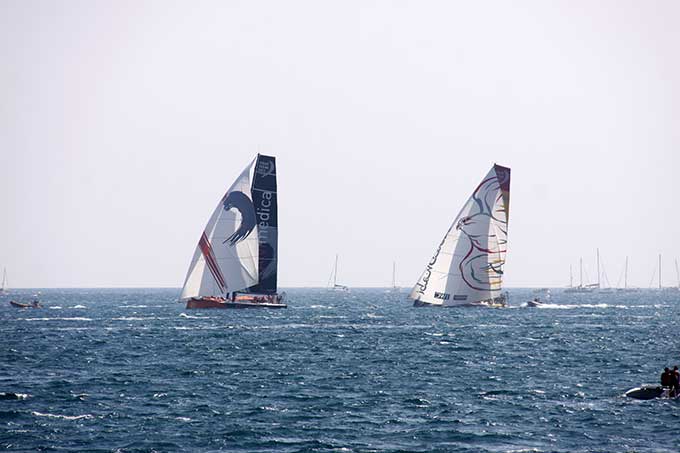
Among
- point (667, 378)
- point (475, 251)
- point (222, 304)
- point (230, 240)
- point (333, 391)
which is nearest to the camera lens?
point (667, 378)

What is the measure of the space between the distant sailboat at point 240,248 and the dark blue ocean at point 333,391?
2905 centimetres

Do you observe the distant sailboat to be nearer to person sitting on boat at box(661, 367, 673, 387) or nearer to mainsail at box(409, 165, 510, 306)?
mainsail at box(409, 165, 510, 306)

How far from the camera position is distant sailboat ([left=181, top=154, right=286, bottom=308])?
133750 mm

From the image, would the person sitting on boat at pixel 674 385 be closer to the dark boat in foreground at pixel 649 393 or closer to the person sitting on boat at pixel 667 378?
the person sitting on boat at pixel 667 378

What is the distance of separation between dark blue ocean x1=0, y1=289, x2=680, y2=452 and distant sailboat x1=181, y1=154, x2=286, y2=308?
2905 centimetres

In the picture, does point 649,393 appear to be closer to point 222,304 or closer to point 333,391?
point 333,391

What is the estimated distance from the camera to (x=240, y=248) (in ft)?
440

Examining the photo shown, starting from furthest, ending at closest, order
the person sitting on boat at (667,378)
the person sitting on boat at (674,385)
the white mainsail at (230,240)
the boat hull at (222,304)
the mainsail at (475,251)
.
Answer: the mainsail at (475,251) < the boat hull at (222,304) < the white mainsail at (230,240) < the person sitting on boat at (667,378) < the person sitting on boat at (674,385)

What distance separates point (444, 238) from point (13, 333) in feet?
214

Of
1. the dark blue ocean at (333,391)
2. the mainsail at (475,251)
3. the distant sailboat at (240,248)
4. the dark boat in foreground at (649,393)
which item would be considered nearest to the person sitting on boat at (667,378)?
the dark boat in foreground at (649,393)

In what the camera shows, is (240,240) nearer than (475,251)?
Yes

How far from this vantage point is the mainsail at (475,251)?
144m

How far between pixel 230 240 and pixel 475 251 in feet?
121

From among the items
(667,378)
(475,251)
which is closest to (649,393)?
(667,378)
